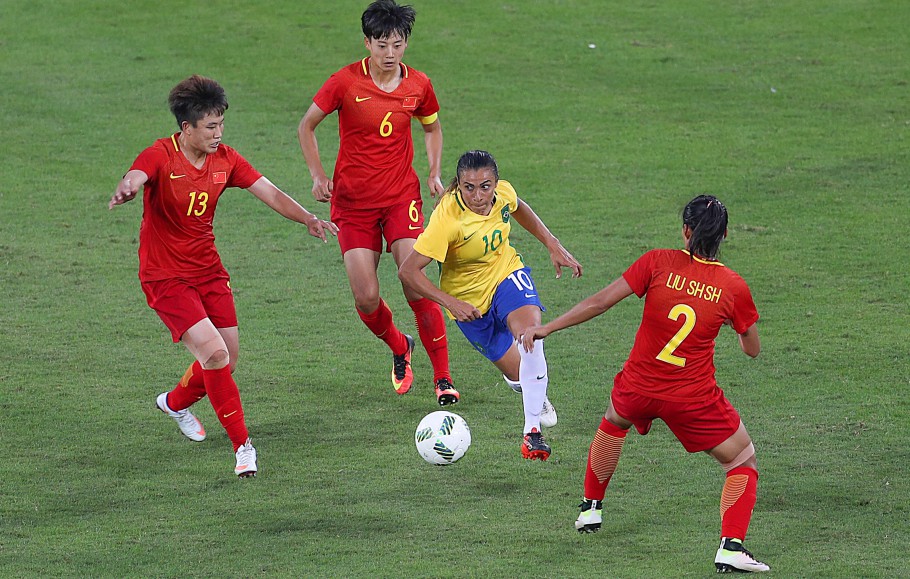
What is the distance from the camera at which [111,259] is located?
10828mm

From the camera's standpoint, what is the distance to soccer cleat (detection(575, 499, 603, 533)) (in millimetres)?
5980

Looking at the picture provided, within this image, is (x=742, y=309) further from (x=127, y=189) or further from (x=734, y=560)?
(x=127, y=189)

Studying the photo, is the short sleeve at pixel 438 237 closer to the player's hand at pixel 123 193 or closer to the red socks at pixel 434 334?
the red socks at pixel 434 334

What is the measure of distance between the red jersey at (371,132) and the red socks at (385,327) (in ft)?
2.20

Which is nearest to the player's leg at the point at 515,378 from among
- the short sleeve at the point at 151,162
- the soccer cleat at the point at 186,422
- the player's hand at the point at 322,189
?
the player's hand at the point at 322,189

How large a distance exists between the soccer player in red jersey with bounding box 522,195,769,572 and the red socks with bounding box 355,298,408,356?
2371 millimetres

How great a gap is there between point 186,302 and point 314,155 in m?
1.47

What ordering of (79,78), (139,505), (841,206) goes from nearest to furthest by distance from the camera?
1. (139,505)
2. (841,206)
3. (79,78)

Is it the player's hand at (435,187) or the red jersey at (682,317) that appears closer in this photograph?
the red jersey at (682,317)

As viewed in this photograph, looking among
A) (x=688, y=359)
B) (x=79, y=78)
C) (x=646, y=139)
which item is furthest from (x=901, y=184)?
(x=79, y=78)

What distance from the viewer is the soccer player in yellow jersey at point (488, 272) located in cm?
649

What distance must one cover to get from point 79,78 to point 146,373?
8.56 m

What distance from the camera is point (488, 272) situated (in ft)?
22.6

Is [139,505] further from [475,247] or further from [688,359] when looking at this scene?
[688,359]
